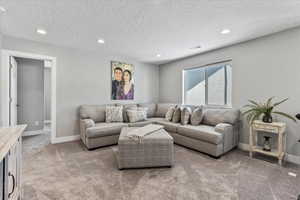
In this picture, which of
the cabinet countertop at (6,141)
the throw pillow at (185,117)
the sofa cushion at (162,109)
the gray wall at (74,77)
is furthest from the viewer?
the sofa cushion at (162,109)

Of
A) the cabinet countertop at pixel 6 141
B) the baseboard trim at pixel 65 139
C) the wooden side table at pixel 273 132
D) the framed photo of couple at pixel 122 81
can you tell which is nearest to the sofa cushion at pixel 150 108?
the framed photo of couple at pixel 122 81

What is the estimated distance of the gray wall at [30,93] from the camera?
3941 millimetres

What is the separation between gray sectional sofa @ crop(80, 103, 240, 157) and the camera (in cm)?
262

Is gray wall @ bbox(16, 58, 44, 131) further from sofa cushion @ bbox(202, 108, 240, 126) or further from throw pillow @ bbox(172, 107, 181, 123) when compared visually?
sofa cushion @ bbox(202, 108, 240, 126)

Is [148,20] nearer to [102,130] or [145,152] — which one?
[145,152]

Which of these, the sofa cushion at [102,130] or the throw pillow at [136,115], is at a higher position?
the throw pillow at [136,115]

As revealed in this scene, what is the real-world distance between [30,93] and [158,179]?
4.45 metres

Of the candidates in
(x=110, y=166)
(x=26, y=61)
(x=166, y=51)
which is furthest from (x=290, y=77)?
(x=26, y=61)

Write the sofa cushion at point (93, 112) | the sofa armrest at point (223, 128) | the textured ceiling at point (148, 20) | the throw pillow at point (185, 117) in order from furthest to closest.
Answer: the sofa cushion at point (93, 112) < the throw pillow at point (185, 117) < the sofa armrest at point (223, 128) < the textured ceiling at point (148, 20)

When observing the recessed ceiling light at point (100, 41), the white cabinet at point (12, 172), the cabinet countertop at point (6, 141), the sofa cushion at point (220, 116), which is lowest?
the white cabinet at point (12, 172)

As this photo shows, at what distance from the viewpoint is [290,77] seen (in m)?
2.44

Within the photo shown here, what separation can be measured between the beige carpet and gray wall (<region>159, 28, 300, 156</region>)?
101 centimetres

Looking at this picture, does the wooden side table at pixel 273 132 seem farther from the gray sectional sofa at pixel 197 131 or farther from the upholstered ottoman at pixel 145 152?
the upholstered ottoman at pixel 145 152

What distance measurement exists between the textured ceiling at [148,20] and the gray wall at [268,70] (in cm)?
25
